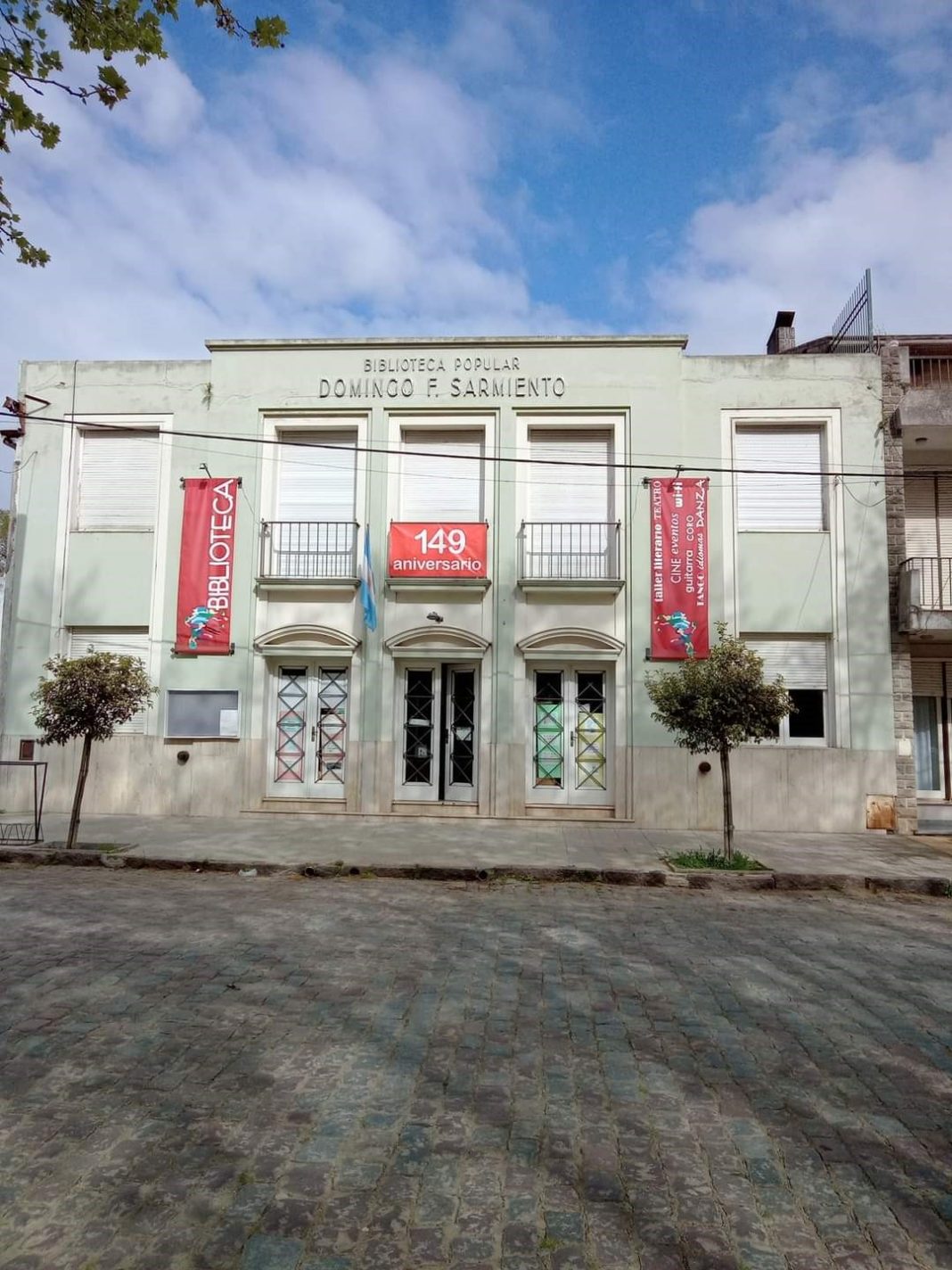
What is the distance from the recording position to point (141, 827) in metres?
13.1

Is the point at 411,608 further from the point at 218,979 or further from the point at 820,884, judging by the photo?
the point at 218,979

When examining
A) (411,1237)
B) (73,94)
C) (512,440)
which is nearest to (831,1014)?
(411,1237)

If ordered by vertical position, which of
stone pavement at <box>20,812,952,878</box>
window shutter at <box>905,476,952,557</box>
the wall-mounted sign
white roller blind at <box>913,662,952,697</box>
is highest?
window shutter at <box>905,476,952,557</box>

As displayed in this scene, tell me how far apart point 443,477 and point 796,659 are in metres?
6.62

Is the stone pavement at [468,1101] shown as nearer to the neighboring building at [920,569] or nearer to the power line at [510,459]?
the neighboring building at [920,569]

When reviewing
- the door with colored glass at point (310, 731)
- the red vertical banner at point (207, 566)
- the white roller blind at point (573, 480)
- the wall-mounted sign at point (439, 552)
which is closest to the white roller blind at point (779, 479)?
the white roller blind at point (573, 480)

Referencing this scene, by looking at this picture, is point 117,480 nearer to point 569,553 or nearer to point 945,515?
point 569,553

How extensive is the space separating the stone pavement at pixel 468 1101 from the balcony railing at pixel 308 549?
27.9ft

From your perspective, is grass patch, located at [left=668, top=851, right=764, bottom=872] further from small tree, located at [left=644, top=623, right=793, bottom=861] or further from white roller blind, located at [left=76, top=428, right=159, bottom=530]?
white roller blind, located at [left=76, top=428, right=159, bottom=530]

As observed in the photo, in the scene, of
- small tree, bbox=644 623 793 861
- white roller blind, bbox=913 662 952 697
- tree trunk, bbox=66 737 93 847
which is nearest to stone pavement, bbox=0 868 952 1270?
small tree, bbox=644 623 793 861

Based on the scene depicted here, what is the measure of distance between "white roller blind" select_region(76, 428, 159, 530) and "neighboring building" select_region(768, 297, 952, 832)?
12462 millimetres

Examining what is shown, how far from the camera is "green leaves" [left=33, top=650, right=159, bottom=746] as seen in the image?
10.7 meters

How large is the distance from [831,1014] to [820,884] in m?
5.32

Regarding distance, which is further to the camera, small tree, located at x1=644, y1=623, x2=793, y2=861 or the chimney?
the chimney
